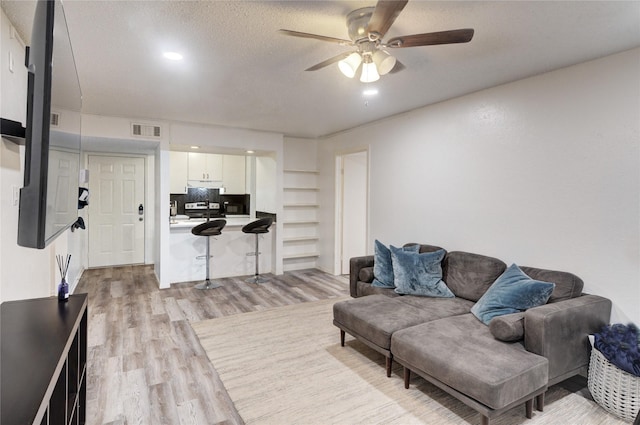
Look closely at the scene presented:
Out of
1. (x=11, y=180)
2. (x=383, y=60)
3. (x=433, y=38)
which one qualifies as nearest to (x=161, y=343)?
(x=11, y=180)

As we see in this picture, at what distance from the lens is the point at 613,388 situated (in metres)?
2.13

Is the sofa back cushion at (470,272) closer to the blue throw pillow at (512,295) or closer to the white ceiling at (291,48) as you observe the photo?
the blue throw pillow at (512,295)

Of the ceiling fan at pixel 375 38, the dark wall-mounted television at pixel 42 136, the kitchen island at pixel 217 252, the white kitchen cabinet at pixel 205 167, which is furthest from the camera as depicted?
the white kitchen cabinet at pixel 205 167

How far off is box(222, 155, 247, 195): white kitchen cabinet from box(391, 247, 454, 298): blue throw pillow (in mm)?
4641

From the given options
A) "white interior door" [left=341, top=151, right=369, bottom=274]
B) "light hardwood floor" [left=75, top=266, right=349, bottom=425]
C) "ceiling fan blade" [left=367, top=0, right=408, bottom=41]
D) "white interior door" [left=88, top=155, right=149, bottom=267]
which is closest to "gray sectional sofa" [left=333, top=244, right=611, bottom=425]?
"light hardwood floor" [left=75, top=266, right=349, bottom=425]

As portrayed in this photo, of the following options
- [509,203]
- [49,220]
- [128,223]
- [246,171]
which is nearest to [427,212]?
[509,203]

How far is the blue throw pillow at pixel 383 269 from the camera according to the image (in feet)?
11.7

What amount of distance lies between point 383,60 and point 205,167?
5.53 meters

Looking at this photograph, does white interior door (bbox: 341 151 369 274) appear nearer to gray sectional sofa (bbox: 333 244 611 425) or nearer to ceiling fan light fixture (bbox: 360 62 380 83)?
gray sectional sofa (bbox: 333 244 611 425)

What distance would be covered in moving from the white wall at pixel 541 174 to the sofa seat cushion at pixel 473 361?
1.00 m

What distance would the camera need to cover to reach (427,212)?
4.02 metres

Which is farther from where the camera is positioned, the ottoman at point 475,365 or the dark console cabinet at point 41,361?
the ottoman at point 475,365

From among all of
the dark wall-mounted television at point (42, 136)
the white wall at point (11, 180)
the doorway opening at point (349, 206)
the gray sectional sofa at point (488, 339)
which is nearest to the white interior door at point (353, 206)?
the doorway opening at point (349, 206)

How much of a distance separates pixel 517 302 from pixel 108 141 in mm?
5291
